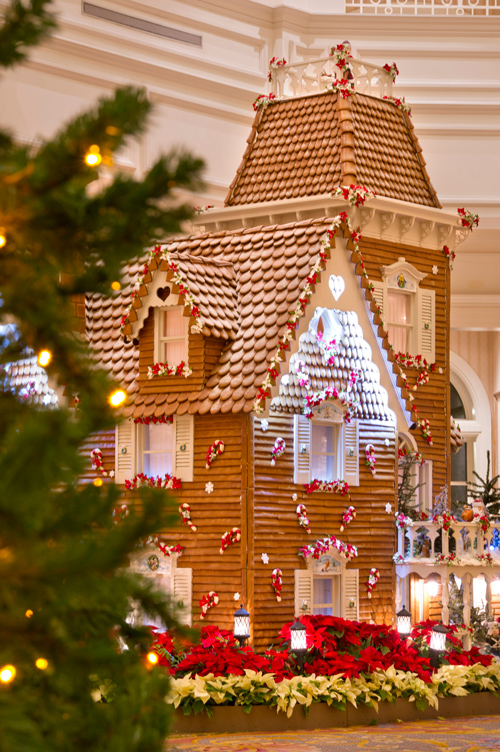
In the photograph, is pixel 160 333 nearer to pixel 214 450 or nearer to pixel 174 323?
pixel 174 323

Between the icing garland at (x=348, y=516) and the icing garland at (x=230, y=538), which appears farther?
the icing garland at (x=348, y=516)

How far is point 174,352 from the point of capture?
1215cm

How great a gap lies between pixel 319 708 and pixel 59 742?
7.58 metres

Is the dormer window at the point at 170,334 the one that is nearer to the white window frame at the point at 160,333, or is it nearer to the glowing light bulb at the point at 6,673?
the white window frame at the point at 160,333

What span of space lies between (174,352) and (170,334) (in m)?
0.22

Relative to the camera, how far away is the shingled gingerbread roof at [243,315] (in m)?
11.5

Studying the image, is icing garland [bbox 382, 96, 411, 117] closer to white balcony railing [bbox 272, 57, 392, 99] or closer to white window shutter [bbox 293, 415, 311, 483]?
white balcony railing [bbox 272, 57, 392, 99]

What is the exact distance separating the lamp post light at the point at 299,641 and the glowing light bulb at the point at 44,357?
7.66 meters

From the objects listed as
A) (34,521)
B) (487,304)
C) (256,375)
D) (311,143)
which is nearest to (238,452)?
(256,375)

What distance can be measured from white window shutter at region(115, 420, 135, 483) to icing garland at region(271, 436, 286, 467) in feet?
5.78

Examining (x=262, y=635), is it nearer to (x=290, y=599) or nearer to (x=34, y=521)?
(x=290, y=599)

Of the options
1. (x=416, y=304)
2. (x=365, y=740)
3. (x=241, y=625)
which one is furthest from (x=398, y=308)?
(x=365, y=740)

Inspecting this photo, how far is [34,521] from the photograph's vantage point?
89.3 inches

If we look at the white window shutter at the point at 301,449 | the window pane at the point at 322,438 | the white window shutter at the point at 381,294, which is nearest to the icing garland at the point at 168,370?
the white window shutter at the point at 301,449
